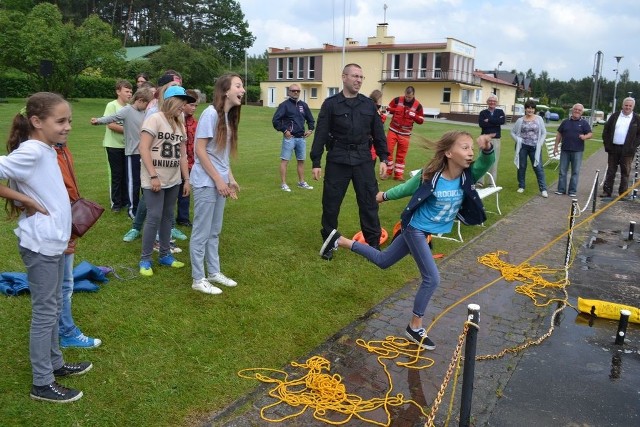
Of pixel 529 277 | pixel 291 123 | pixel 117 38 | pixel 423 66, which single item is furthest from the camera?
pixel 423 66

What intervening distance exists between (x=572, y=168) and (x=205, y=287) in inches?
400

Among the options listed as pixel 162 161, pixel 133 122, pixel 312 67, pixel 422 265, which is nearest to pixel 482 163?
pixel 422 265

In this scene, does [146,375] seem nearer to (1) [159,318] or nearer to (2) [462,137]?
(1) [159,318]

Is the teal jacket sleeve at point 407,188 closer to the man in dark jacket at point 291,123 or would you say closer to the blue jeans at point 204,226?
the blue jeans at point 204,226

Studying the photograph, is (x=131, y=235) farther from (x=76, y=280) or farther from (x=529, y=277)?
(x=529, y=277)

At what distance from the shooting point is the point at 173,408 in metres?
3.33

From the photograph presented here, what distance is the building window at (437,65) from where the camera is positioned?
51325 mm

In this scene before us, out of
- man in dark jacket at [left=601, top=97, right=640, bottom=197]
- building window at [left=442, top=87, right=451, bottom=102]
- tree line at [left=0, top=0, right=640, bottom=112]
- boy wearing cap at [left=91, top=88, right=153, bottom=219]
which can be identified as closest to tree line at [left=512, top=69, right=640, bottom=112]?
tree line at [left=0, top=0, right=640, bottom=112]

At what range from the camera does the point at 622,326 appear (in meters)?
4.61

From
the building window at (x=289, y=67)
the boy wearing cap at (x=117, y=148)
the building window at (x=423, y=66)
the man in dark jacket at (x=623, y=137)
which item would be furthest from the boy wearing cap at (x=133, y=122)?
the building window at (x=289, y=67)

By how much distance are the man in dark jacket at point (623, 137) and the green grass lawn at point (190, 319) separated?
581 cm

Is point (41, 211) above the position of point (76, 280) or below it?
above

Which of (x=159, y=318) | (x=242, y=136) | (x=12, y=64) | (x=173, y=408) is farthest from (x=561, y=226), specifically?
(x=12, y=64)

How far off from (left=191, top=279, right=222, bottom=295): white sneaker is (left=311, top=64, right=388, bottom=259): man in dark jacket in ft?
5.40
